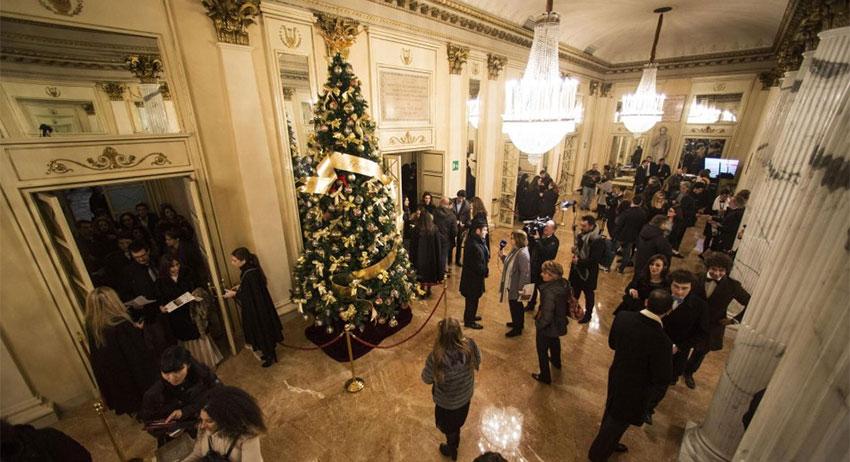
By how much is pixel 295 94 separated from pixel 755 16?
10.9m

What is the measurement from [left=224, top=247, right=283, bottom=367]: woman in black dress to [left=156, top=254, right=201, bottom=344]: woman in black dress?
17.6 inches

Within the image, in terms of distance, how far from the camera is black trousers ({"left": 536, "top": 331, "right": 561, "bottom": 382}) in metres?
3.67

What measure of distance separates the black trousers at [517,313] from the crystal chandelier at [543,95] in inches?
87.2

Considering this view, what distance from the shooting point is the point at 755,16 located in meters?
7.54

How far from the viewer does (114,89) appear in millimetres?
3531

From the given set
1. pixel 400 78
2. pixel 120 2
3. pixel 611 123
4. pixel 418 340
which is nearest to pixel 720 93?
pixel 611 123

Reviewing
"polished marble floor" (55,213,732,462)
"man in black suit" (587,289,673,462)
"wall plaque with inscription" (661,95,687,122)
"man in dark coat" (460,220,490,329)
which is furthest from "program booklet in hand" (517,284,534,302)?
"wall plaque with inscription" (661,95,687,122)

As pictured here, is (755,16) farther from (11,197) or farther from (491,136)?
(11,197)

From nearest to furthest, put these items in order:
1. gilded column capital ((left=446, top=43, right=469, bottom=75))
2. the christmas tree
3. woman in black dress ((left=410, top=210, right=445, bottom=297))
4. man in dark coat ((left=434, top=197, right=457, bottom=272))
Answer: the christmas tree → woman in black dress ((left=410, top=210, right=445, bottom=297)) → man in dark coat ((left=434, top=197, right=457, bottom=272)) → gilded column capital ((left=446, top=43, right=469, bottom=75))

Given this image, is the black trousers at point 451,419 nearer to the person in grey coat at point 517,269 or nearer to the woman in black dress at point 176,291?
the person in grey coat at point 517,269

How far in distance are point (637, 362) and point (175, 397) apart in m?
3.64

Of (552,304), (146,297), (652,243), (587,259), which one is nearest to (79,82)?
(146,297)

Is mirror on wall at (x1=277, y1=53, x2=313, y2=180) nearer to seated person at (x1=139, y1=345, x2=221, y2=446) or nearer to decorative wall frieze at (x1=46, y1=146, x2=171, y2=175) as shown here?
decorative wall frieze at (x1=46, y1=146, x2=171, y2=175)

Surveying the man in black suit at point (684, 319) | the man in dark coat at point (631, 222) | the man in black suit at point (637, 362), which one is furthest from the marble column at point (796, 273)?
the man in dark coat at point (631, 222)
